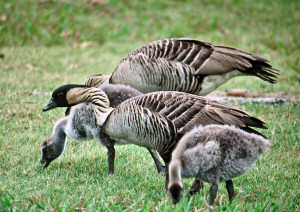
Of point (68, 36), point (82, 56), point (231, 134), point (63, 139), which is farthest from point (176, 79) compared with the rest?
point (68, 36)

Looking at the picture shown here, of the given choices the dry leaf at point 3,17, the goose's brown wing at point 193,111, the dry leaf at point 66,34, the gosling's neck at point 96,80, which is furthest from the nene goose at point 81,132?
the dry leaf at point 3,17

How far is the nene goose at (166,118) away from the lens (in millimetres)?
5203

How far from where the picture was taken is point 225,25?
51.3ft

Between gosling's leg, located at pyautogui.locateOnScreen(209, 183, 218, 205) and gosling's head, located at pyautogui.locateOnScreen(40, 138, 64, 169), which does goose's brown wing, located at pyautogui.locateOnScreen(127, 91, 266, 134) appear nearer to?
gosling's leg, located at pyautogui.locateOnScreen(209, 183, 218, 205)

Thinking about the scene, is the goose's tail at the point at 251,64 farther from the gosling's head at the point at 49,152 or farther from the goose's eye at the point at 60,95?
the gosling's head at the point at 49,152

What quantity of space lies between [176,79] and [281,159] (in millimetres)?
2143

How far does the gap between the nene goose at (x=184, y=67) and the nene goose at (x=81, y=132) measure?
106 cm

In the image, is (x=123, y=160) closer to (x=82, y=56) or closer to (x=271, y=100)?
(x=271, y=100)

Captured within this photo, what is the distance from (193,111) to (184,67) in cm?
229

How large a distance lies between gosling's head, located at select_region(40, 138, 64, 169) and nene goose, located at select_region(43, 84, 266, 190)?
1048 mm

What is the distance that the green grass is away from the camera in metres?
5.14

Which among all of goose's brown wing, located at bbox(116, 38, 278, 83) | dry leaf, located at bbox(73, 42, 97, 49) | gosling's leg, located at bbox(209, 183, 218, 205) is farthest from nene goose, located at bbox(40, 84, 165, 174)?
dry leaf, located at bbox(73, 42, 97, 49)

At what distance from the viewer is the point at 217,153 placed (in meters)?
4.64

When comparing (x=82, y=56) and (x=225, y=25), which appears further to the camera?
(x=225, y=25)
